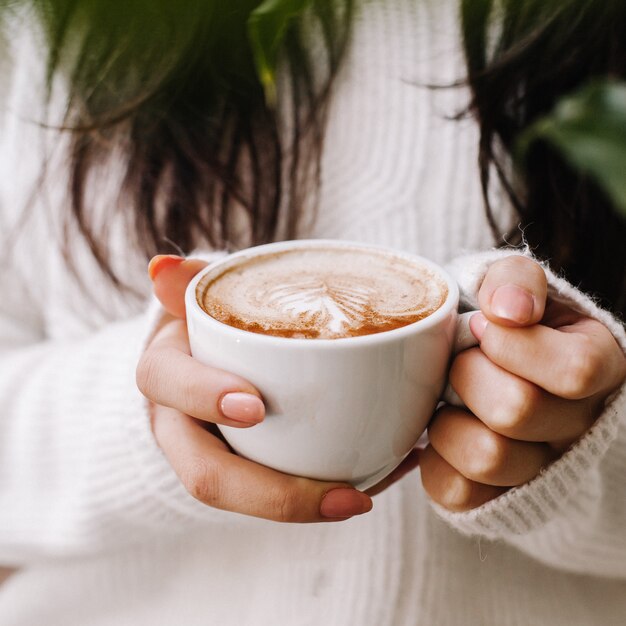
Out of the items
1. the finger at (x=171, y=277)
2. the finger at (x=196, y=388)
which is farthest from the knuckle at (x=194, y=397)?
the finger at (x=171, y=277)

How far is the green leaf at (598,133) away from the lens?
0.15 m

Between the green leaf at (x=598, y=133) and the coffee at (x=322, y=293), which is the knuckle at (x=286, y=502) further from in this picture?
the green leaf at (x=598, y=133)

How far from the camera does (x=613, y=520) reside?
1.97 ft

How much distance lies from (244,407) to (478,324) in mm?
164

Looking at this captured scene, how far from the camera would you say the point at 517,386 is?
38 centimetres

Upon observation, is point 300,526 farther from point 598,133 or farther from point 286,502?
point 598,133

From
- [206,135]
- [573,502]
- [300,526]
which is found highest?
[206,135]

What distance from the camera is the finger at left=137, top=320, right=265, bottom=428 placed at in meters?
0.37

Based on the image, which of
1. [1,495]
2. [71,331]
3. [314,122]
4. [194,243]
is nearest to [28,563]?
[1,495]

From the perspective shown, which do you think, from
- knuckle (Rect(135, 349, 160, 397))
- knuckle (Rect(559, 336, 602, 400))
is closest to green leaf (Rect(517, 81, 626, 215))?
knuckle (Rect(559, 336, 602, 400))

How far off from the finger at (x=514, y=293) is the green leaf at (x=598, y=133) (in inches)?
8.2

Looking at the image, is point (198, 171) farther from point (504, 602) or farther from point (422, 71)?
point (504, 602)

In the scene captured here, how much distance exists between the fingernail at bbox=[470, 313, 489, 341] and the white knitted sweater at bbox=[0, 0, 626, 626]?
0.03 meters

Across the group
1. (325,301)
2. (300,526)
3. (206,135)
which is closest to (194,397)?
(325,301)
